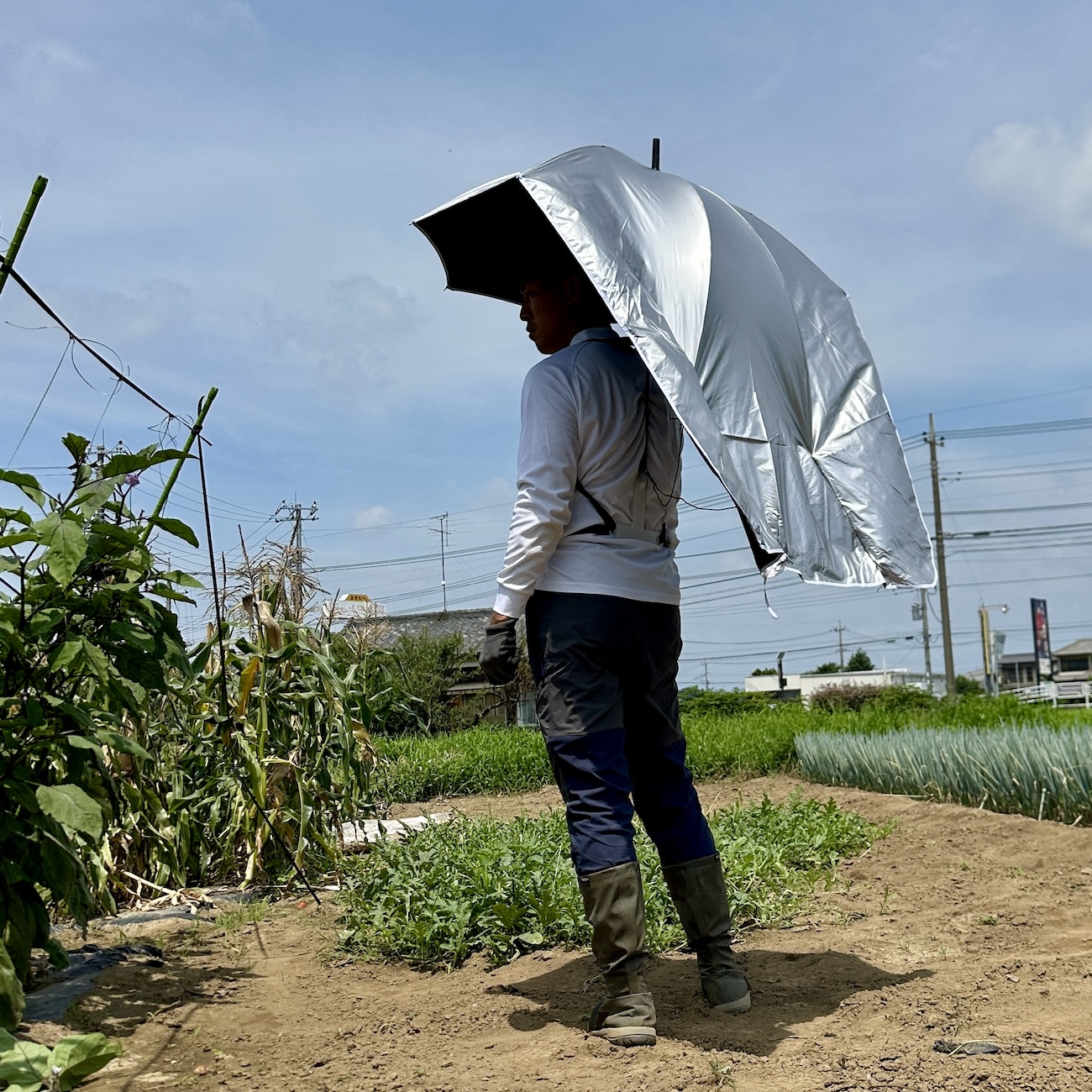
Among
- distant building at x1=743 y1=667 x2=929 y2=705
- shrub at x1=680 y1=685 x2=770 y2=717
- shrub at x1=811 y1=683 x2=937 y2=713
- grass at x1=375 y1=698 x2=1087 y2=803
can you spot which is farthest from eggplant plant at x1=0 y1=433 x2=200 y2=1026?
distant building at x1=743 y1=667 x2=929 y2=705

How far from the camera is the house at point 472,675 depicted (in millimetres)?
22172

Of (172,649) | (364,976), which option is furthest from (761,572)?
(364,976)

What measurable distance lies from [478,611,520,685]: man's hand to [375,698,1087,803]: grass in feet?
20.2

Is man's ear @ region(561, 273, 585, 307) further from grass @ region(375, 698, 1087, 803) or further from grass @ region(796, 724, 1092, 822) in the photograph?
grass @ region(375, 698, 1087, 803)

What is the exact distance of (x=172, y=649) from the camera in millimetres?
2475

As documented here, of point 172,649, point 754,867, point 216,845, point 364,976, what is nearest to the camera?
point 172,649

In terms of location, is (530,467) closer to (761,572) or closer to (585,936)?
(761,572)

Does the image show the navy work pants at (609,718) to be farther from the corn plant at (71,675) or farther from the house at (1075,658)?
the house at (1075,658)

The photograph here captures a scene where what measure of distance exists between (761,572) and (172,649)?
4.65 feet

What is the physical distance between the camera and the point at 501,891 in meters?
3.58

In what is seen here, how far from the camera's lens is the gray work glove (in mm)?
2771

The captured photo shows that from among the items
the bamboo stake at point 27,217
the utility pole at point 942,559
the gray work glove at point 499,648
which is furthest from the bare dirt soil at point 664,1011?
the utility pole at point 942,559

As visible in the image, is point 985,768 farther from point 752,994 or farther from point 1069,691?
point 1069,691

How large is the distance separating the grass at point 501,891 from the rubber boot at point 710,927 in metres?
0.52
